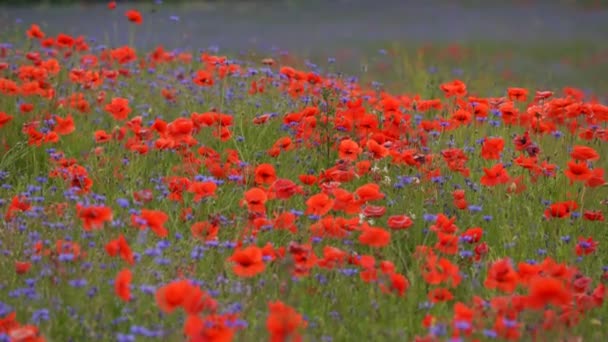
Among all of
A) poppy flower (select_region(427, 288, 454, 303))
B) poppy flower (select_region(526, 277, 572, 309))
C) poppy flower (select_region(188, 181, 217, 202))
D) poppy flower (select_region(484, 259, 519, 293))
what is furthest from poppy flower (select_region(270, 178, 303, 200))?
poppy flower (select_region(526, 277, 572, 309))

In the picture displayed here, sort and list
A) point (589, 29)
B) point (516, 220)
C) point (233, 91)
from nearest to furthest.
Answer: point (516, 220) < point (233, 91) < point (589, 29)

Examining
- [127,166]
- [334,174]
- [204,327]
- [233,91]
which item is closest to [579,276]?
[334,174]

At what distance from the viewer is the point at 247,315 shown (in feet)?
9.67

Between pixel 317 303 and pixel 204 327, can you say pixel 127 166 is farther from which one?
pixel 204 327

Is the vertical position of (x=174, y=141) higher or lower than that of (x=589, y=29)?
higher

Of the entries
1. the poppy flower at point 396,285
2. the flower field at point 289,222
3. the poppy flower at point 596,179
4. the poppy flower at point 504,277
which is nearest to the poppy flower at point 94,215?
the flower field at point 289,222

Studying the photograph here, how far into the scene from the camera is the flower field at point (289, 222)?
279 centimetres

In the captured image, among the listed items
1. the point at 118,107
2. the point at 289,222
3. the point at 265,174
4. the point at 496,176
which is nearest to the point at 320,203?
the point at 289,222

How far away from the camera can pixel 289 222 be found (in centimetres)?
324

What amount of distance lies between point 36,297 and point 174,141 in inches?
42.3

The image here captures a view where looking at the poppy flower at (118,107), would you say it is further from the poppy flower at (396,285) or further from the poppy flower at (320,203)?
the poppy flower at (396,285)

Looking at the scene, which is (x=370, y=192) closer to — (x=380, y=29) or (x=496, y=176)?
(x=496, y=176)

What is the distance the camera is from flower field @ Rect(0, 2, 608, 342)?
110 inches

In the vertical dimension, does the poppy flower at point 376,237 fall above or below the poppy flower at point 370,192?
below
